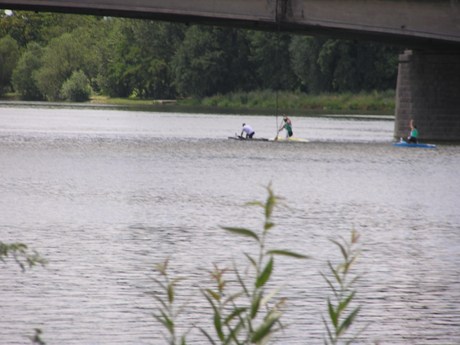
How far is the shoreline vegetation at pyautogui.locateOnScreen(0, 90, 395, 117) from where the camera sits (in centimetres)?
11781

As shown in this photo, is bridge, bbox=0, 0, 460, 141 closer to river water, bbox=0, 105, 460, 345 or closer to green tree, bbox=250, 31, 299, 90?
river water, bbox=0, 105, 460, 345

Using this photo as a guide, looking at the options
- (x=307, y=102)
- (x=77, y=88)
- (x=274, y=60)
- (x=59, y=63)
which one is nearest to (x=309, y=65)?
(x=307, y=102)

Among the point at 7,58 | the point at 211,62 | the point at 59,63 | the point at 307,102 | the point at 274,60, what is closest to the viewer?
the point at 307,102

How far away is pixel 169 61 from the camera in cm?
14850

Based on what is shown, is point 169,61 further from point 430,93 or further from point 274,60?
point 430,93

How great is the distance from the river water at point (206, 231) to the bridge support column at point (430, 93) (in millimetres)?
5868

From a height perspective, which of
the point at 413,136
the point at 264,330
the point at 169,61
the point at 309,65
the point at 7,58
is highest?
the point at 264,330

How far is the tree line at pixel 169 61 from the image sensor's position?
398 feet

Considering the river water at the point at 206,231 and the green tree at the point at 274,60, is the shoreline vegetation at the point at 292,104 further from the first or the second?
the river water at the point at 206,231

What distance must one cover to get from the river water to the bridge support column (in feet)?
19.3

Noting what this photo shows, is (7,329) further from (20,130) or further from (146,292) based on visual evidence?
(20,130)

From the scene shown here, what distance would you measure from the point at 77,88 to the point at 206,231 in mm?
129727

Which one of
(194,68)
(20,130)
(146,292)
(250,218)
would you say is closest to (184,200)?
(250,218)

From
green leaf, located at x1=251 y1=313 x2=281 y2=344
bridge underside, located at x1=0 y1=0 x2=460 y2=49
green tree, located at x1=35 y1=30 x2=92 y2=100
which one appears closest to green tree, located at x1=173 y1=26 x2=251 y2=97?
green tree, located at x1=35 y1=30 x2=92 y2=100
